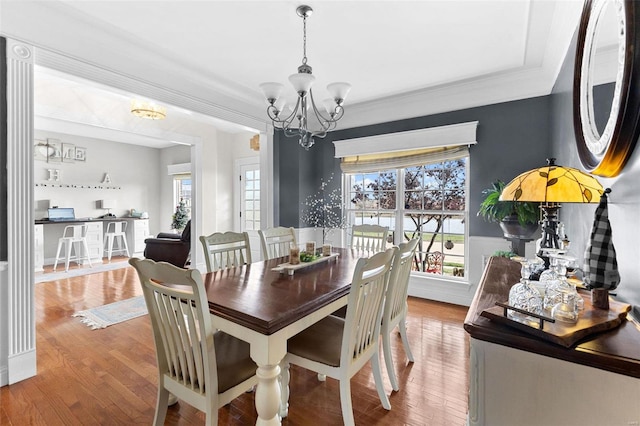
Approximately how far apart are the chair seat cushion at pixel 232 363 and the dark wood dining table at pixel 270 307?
16cm

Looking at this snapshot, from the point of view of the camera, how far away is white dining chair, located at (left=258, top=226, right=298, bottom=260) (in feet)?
9.96

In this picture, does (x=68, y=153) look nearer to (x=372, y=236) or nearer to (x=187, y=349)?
(x=372, y=236)

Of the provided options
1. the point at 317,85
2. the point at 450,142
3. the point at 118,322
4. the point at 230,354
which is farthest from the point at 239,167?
the point at 230,354

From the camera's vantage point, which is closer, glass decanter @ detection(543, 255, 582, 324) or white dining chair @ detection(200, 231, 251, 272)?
glass decanter @ detection(543, 255, 582, 324)

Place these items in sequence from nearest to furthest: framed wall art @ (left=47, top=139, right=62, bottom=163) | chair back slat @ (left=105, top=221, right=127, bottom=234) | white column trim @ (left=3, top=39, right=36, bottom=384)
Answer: white column trim @ (left=3, top=39, right=36, bottom=384)
framed wall art @ (left=47, top=139, right=62, bottom=163)
chair back slat @ (left=105, top=221, right=127, bottom=234)

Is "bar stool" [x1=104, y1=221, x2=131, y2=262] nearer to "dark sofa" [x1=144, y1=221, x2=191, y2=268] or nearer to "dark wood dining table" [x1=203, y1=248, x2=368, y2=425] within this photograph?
"dark sofa" [x1=144, y1=221, x2=191, y2=268]

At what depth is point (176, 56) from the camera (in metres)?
2.98

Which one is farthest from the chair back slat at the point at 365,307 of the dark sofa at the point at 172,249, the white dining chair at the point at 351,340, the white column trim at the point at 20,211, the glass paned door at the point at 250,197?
the glass paned door at the point at 250,197

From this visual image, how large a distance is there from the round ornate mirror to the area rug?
4245mm

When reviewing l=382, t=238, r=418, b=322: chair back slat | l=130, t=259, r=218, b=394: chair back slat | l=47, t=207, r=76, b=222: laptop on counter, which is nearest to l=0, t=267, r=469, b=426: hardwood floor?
l=382, t=238, r=418, b=322: chair back slat

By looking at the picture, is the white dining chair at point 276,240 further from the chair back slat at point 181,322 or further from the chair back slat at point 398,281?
the chair back slat at point 181,322

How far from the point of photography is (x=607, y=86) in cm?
137

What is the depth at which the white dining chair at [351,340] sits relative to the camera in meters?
1.58

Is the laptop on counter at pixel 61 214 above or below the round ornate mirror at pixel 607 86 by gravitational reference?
below
